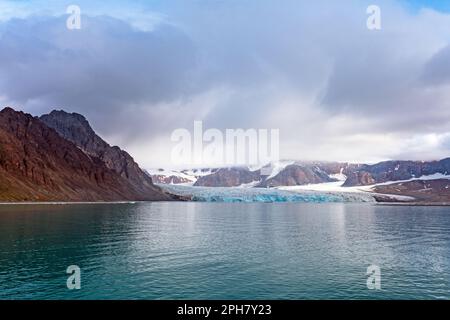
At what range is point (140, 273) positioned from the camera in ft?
142

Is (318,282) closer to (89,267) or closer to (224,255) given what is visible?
(224,255)

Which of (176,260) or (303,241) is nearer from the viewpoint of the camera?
(176,260)

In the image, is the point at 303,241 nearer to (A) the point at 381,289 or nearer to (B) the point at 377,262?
(B) the point at 377,262

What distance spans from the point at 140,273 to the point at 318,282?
1790 centimetres
